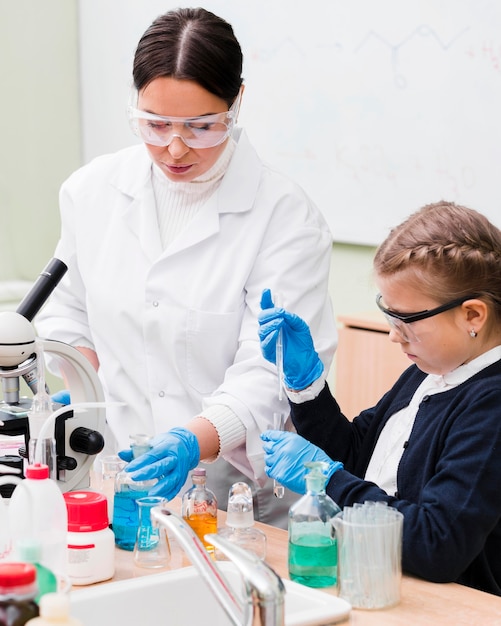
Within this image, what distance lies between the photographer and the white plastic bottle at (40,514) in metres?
1.33

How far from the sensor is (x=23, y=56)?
4.16 metres

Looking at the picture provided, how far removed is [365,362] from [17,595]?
2372mm

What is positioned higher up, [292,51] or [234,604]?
[292,51]

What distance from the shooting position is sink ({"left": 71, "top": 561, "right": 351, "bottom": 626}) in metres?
1.36

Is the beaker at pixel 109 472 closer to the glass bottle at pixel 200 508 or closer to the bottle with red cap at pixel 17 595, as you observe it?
the glass bottle at pixel 200 508

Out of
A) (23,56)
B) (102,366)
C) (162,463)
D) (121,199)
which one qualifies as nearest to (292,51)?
(23,56)

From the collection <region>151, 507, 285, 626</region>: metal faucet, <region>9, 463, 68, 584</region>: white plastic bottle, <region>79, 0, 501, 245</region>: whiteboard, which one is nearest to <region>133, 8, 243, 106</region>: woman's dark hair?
<region>9, 463, 68, 584</region>: white plastic bottle

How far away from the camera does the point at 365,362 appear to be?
325 centimetres

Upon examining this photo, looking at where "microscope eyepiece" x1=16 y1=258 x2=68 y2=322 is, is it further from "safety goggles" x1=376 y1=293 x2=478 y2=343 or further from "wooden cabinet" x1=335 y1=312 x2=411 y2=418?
"wooden cabinet" x1=335 y1=312 x2=411 y2=418

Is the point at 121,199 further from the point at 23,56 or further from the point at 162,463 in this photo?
the point at 23,56

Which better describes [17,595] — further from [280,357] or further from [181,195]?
[181,195]

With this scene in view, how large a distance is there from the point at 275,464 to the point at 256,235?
0.61 metres

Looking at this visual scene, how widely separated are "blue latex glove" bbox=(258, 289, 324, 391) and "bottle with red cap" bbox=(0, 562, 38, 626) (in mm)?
881

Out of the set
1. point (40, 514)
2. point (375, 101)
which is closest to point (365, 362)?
point (375, 101)
